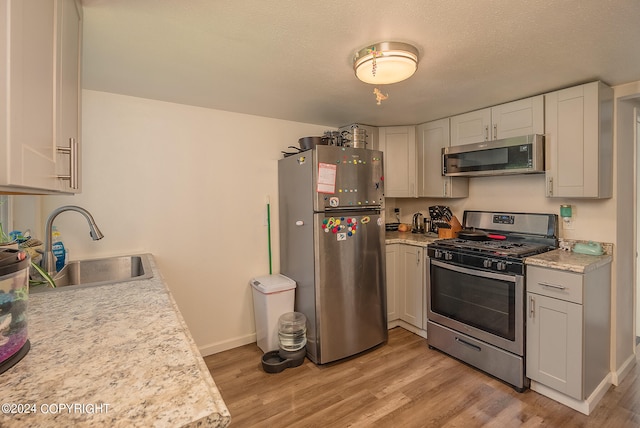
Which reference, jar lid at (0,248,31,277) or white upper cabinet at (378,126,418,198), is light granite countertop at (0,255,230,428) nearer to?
jar lid at (0,248,31,277)

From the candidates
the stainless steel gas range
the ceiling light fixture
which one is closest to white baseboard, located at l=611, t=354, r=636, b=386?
the stainless steel gas range

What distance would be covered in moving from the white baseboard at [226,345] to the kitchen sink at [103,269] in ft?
3.15

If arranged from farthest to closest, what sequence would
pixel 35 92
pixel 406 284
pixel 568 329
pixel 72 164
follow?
1. pixel 406 284
2. pixel 568 329
3. pixel 72 164
4. pixel 35 92

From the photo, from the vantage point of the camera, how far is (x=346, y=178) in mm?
2598

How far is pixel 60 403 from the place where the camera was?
0.59 m

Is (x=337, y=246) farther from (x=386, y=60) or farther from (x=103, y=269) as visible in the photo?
(x=103, y=269)

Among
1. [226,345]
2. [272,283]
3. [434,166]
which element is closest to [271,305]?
[272,283]

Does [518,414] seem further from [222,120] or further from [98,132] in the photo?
[98,132]

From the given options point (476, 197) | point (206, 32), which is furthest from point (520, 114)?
point (206, 32)

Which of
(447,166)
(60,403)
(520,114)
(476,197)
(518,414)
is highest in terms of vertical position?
(520,114)

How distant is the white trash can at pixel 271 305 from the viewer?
A: 262cm

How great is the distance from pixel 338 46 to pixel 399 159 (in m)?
1.99

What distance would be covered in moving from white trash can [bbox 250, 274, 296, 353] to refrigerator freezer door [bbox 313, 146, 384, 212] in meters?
0.78

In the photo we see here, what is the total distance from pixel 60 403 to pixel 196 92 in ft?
7.18
